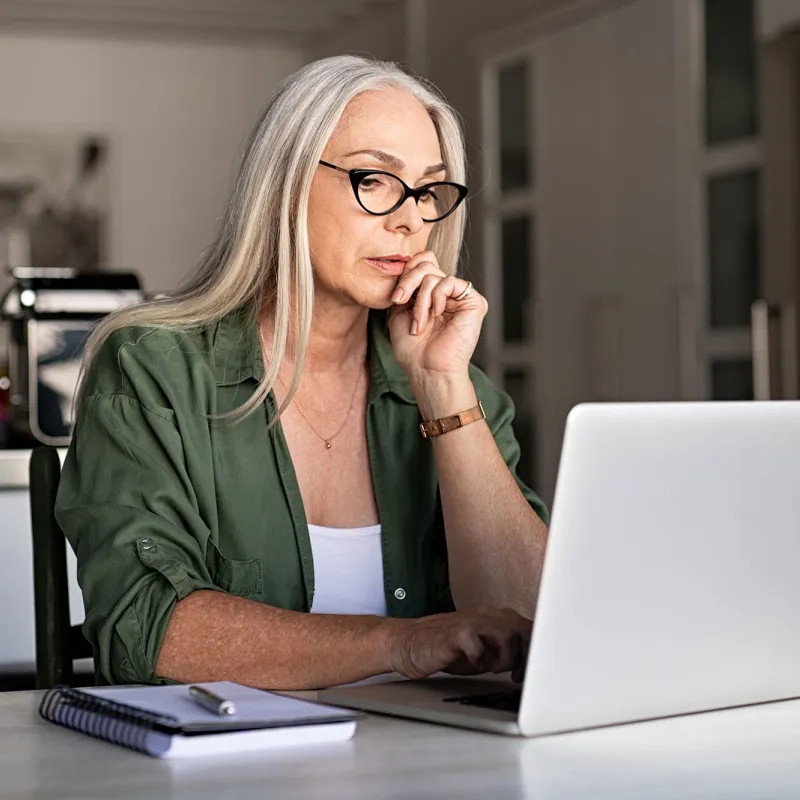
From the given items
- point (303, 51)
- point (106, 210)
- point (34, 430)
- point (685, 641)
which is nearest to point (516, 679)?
point (685, 641)

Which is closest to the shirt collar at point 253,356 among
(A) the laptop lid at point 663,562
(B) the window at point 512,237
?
(A) the laptop lid at point 663,562

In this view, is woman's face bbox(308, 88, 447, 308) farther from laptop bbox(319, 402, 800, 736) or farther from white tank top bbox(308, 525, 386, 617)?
laptop bbox(319, 402, 800, 736)

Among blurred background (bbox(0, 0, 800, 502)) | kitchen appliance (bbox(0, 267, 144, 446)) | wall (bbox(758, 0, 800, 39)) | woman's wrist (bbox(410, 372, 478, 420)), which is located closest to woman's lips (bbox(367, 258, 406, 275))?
woman's wrist (bbox(410, 372, 478, 420))

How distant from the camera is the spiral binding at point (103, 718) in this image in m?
0.94

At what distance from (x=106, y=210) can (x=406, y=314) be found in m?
5.81

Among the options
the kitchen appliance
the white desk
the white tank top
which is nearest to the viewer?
the white desk

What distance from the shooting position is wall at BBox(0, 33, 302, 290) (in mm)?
7176

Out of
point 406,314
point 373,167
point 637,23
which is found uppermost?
point 637,23

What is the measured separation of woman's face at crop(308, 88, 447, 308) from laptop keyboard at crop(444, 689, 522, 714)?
65 cm

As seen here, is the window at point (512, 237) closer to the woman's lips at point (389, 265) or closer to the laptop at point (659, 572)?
the woman's lips at point (389, 265)

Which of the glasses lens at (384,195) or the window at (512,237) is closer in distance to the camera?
the glasses lens at (384,195)

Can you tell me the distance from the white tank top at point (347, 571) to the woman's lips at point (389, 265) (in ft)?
1.02

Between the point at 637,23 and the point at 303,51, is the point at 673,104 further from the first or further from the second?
the point at 303,51

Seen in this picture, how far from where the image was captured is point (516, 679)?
1.11 m
